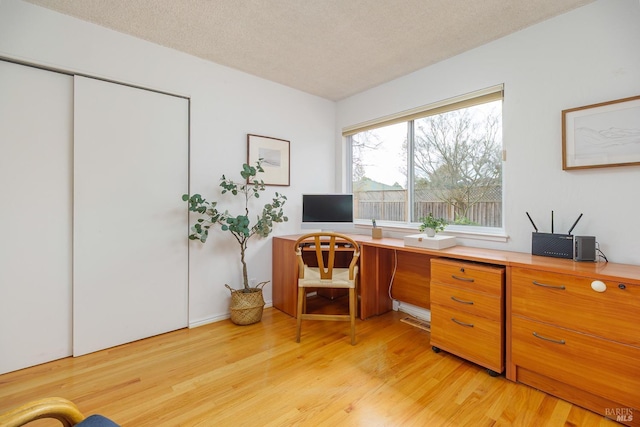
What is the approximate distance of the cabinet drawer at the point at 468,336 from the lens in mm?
1905

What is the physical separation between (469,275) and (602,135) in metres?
1.25

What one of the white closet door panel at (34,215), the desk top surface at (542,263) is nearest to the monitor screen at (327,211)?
the desk top surface at (542,263)

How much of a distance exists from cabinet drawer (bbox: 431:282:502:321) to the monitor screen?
1271 mm

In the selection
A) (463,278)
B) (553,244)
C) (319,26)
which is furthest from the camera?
(319,26)

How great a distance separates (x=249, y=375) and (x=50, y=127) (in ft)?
7.59

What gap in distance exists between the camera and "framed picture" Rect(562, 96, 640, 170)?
70.1 inches

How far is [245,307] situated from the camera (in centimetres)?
271

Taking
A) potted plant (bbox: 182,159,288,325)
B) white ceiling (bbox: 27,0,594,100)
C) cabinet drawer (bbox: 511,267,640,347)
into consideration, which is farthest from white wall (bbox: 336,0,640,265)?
potted plant (bbox: 182,159,288,325)

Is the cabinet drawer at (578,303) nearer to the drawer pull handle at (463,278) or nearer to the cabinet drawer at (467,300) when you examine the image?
the cabinet drawer at (467,300)

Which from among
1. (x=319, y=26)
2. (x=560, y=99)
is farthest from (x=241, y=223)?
(x=560, y=99)

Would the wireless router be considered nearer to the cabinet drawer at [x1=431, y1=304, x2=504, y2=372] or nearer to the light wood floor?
the cabinet drawer at [x1=431, y1=304, x2=504, y2=372]

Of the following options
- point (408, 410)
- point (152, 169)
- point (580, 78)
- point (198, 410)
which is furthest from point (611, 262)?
point (152, 169)

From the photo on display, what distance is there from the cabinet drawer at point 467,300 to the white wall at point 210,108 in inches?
71.8

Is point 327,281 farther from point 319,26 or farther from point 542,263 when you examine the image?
point 319,26
